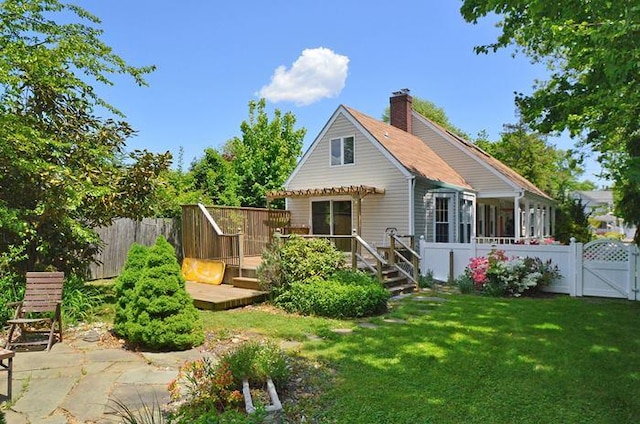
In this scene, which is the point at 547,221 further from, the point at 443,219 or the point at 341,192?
the point at 341,192

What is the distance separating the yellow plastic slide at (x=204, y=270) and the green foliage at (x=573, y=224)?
19596 mm

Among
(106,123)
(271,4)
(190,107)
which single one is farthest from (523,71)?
(106,123)

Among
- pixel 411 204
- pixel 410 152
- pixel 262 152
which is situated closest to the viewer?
pixel 411 204

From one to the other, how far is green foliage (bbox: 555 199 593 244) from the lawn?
1613 centimetres

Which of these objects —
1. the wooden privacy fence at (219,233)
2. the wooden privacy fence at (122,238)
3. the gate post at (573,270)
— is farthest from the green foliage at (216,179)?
the gate post at (573,270)

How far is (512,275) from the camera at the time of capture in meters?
10.2

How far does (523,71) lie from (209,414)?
21.9 meters

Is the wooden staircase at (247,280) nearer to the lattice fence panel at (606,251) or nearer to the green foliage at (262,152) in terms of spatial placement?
the lattice fence panel at (606,251)

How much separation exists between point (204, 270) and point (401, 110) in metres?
12.6

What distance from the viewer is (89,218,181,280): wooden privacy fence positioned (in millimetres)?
12445

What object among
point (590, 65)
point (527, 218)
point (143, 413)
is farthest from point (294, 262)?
point (527, 218)

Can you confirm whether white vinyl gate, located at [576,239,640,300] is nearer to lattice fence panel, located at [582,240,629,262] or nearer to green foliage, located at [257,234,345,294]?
lattice fence panel, located at [582,240,629,262]

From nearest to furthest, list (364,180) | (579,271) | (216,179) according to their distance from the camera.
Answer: (579,271), (364,180), (216,179)

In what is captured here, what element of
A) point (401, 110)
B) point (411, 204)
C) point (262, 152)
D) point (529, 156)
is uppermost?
point (401, 110)
